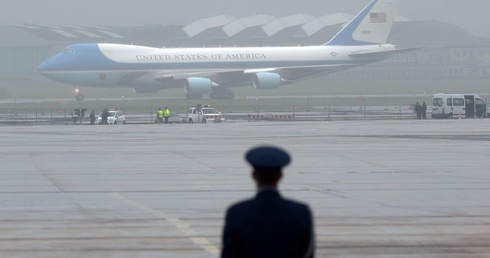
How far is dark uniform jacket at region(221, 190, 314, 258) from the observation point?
644cm

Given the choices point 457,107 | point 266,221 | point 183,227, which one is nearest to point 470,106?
point 457,107

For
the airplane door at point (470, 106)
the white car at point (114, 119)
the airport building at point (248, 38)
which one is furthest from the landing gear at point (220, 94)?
the airport building at point (248, 38)

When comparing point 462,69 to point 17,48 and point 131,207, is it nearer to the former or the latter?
point 17,48

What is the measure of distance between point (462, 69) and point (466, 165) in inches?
3355

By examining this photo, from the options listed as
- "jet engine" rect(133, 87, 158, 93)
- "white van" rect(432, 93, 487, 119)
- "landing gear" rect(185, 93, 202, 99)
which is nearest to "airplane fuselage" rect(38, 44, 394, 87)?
"landing gear" rect(185, 93, 202, 99)

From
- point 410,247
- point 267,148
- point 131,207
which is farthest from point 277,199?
point 131,207

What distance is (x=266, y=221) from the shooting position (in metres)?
6.44

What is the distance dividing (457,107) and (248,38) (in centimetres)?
6889

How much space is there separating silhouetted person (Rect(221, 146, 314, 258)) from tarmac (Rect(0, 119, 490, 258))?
678 cm

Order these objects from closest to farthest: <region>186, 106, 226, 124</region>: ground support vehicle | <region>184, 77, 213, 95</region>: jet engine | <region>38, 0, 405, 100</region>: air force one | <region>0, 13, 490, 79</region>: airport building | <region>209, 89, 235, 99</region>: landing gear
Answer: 1. <region>186, 106, 226, 124</region>: ground support vehicle
2. <region>184, 77, 213, 95</region>: jet engine
3. <region>38, 0, 405, 100</region>: air force one
4. <region>209, 89, 235, 99</region>: landing gear
5. <region>0, 13, 490, 79</region>: airport building

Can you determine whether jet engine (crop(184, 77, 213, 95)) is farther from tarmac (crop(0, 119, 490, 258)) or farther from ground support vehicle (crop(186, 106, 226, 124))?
tarmac (crop(0, 119, 490, 258))

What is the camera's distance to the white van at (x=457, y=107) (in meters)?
62.0

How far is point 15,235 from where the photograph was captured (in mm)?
15008

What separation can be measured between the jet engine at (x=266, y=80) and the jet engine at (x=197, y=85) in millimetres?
3985
